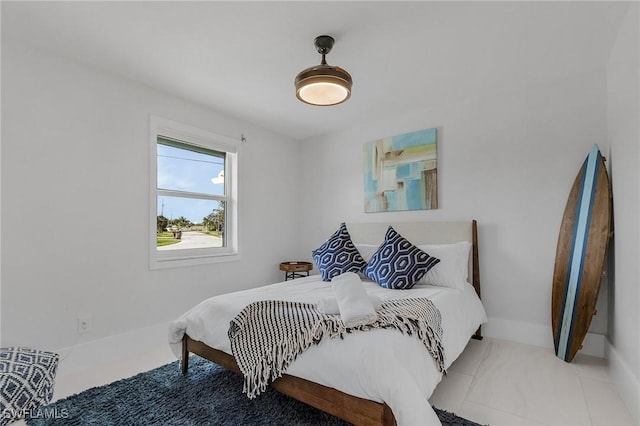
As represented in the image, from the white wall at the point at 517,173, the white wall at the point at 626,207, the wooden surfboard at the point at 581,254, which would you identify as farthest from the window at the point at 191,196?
the white wall at the point at 626,207

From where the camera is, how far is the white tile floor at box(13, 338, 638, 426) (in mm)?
1799

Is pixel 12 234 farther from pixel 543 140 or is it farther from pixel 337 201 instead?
pixel 543 140

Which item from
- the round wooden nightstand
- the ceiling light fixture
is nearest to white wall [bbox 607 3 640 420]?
the ceiling light fixture

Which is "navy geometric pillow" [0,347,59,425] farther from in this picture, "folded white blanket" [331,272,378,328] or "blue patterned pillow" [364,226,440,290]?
"blue patterned pillow" [364,226,440,290]

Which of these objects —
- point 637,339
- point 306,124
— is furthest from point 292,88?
point 637,339

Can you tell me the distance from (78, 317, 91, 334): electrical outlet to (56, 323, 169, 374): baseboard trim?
0.10 m

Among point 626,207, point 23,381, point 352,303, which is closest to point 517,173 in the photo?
point 626,207

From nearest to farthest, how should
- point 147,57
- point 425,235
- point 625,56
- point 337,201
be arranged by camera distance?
point 625,56, point 147,57, point 425,235, point 337,201

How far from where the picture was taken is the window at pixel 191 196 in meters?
3.09

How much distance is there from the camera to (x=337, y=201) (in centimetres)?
422

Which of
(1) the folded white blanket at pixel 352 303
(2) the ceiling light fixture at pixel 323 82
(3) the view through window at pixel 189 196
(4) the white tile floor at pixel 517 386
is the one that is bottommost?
(4) the white tile floor at pixel 517 386

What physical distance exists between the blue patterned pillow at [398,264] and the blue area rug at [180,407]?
106 cm

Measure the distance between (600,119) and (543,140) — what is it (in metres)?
0.41

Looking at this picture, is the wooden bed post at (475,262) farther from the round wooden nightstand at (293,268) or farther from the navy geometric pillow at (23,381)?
the navy geometric pillow at (23,381)
